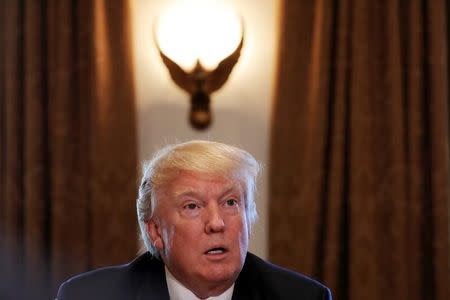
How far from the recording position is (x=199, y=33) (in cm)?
360

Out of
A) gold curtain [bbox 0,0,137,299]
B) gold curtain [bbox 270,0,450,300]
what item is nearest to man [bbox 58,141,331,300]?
gold curtain [bbox 270,0,450,300]

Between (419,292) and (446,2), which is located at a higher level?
(446,2)

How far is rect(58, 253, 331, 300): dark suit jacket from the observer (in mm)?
2193

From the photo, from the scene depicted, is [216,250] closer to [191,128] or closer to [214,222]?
[214,222]

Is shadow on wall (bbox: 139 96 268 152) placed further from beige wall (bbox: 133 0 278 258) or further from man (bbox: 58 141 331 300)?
man (bbox: 58 141 331 300)

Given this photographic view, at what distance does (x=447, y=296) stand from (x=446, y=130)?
0.86 metres

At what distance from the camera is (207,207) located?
207 cm

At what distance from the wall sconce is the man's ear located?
1.57 metres

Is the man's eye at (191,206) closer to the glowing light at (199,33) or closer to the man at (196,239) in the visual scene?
the man at (196,239)

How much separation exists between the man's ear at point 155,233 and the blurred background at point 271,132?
152cm

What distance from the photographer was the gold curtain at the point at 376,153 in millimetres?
3504

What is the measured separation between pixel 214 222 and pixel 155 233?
9.8 inches

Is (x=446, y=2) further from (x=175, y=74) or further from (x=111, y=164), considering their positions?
(x=111, y=164)

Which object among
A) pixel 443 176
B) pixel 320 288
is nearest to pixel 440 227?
pixel 443 176
